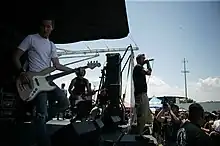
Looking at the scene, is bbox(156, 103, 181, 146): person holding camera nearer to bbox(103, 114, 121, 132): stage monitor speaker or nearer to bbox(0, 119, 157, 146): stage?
bbox(103, 114, 121, 132): stage monitor speaker

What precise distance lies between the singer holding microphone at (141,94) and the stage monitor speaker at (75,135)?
1832mm

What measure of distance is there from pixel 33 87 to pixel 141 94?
2.37m

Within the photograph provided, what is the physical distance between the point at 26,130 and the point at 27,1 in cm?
227

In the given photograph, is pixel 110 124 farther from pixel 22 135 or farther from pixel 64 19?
pixel 22 135

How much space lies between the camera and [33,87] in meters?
2.50

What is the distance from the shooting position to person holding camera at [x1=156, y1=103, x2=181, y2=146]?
6066 millimetres

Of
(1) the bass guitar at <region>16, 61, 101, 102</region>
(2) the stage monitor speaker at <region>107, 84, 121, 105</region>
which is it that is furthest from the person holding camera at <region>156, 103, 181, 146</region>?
(1) the bass guitar at <region>16, 61, 101, 102</region>

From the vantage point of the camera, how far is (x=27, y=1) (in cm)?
425

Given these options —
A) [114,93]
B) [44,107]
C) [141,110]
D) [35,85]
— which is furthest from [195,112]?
[114,93]

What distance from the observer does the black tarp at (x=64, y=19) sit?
4.28m

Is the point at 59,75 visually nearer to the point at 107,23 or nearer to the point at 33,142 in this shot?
the point at 33,142

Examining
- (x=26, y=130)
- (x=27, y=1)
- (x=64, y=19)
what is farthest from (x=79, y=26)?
(x=26, y=130)

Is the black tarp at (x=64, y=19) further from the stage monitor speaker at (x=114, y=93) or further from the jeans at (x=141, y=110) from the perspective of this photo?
the jeans at (x=141, y=110)

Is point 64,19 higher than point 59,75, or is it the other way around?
point 64,19
